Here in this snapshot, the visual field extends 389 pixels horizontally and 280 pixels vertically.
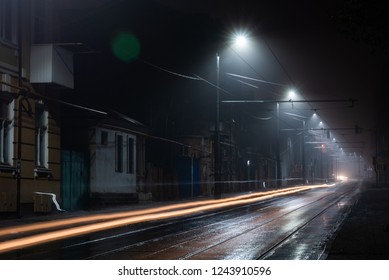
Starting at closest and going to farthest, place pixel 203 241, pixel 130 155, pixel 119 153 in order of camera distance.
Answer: pixel 203 241 < pixel 119 153 < pixel 130 155

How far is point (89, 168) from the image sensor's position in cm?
2839

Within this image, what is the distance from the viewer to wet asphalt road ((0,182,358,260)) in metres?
12.8

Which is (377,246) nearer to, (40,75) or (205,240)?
(205,240)

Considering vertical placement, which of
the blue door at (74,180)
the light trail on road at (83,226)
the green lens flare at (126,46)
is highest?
the green lens flare at (126,46)

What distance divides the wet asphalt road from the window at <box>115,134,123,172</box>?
895 cm

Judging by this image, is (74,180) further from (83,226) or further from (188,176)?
(188,176)

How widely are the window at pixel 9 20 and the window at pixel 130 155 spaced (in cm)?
1103

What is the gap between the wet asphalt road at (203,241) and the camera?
505 inches

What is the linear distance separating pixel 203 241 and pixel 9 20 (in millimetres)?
12232

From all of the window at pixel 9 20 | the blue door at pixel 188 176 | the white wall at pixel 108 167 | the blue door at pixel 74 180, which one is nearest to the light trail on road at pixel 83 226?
the blue door at pixel 74 180

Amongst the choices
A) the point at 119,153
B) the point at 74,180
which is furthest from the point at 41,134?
the point at 119,153

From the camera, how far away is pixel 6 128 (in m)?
22.5

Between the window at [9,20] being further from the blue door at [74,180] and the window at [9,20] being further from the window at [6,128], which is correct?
the blue door at [74,180]
